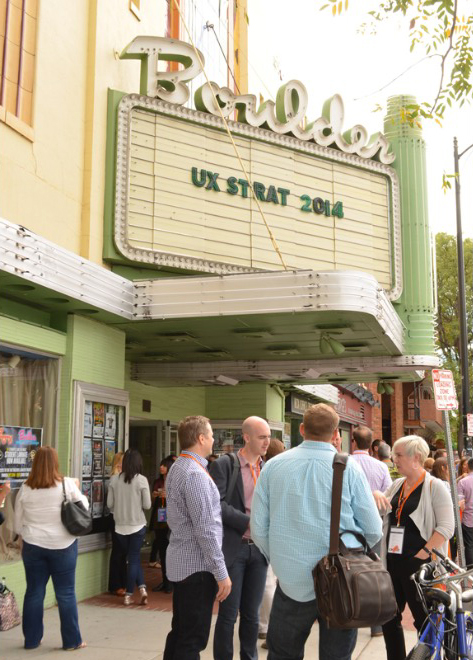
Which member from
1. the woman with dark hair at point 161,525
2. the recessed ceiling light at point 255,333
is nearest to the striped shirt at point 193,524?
the woman with dark hair at point 161,525

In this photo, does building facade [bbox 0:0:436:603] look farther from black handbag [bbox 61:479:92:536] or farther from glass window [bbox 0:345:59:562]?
black handbag [bbox 61:479:92:536]

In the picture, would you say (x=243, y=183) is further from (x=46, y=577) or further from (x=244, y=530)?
(x=244, y=530)

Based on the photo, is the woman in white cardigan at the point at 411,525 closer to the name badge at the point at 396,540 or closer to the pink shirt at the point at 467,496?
the name badge at the point at 396,540

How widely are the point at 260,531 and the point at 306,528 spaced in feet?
1.21

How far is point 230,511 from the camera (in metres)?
5.57

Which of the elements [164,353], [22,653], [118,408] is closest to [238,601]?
[22,653]

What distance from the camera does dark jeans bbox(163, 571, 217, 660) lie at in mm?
4805

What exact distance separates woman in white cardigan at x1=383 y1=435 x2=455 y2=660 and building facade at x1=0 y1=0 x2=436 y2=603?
4.04m

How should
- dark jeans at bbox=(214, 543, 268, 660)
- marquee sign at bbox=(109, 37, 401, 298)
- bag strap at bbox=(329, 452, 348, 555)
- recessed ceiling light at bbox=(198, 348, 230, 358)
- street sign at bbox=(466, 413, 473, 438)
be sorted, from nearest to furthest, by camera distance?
bag strap at bbox=(329, 452, 348, 555)
dark jeans at bbox=(214, 543, 268, 660)
marquee sign at bbox=(109, 37, 401, 298)
recessed ceiling light at bbox=(198, 348, 230, 358)
street sign at bbox=(466, 413, 473, 438)

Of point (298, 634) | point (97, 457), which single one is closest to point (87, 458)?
point (97, 457)

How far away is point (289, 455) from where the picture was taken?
423 cm

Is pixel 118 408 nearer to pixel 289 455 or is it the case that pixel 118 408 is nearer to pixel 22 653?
pixel 22 653

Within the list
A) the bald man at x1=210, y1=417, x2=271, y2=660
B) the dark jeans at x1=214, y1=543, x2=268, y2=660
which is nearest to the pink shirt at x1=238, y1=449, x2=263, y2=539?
the bald man at x1=210, y1=417, x2=271, y2=660

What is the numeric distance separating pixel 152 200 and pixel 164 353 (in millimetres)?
3431
